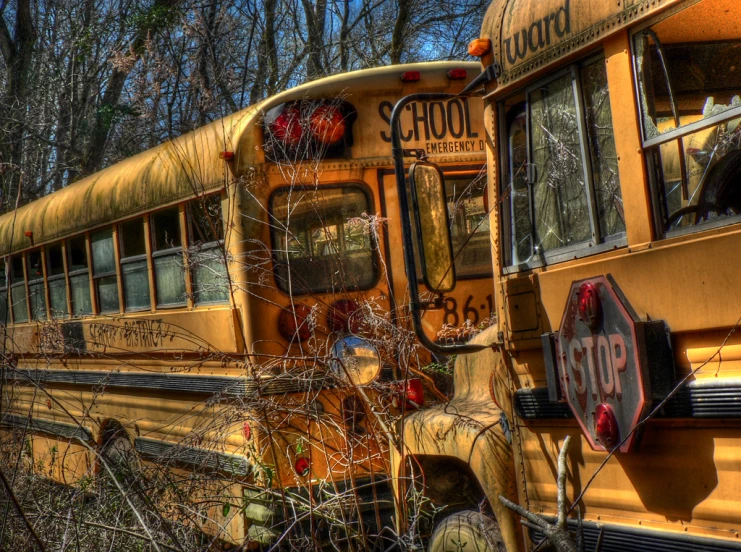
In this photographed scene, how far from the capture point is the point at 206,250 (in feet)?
17.7

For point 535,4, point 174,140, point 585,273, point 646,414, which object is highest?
point 174,140

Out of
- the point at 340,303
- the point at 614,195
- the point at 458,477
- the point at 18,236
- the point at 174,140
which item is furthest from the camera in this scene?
the point at 18,236

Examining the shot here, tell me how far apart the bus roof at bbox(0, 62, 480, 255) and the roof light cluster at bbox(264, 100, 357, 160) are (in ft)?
0.19

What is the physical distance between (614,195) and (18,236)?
720cm

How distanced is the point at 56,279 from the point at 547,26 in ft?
20.0

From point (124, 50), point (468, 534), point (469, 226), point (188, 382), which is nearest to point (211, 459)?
point (188, 382)

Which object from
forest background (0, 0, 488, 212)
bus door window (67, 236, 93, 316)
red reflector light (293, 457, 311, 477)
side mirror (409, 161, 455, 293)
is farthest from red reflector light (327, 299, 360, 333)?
forest background (0, 0, 488, 212)

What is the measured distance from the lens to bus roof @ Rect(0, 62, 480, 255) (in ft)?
16.7

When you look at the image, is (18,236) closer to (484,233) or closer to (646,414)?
(484,233)

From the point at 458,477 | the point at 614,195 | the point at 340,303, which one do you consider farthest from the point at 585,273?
the point at 340,303

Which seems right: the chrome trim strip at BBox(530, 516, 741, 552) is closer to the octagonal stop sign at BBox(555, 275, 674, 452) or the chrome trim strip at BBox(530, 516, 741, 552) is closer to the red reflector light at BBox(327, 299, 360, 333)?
the octagonal stop sign at BBox(555, 275, 674, 452)

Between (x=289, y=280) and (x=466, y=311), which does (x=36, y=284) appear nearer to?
(x=466, y=311)

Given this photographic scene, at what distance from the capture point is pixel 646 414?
7.83 ft

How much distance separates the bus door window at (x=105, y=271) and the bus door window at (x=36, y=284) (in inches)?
55.6
